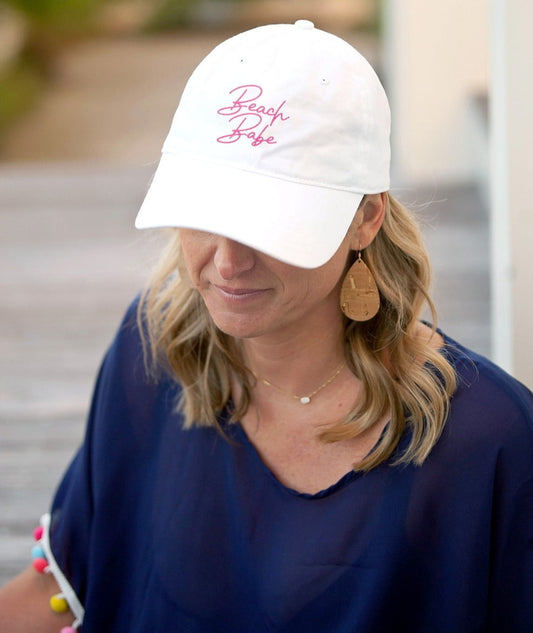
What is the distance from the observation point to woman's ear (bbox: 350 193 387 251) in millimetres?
1247

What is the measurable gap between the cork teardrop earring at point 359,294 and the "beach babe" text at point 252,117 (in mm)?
227

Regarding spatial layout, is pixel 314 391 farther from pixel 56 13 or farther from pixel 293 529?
pixel 56 13

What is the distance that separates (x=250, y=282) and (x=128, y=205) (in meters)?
3.39

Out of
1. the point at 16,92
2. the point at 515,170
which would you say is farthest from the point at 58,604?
the point at 16,92

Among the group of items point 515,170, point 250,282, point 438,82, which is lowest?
point 438,82

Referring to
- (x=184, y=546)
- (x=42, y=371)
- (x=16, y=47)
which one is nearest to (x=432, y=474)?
(x=184, y=546)

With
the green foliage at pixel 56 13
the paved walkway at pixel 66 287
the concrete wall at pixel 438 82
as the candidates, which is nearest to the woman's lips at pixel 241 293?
the paved walkway at pixel 66 287

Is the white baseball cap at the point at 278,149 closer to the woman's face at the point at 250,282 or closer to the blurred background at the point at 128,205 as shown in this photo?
the woman's face at the point at 250,282

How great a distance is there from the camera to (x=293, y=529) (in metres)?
1.34

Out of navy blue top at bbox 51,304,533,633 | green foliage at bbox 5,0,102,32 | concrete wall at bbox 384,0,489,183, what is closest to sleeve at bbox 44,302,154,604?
navy blue top at bbox 51,304,533,633

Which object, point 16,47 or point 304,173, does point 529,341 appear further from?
point 16,47

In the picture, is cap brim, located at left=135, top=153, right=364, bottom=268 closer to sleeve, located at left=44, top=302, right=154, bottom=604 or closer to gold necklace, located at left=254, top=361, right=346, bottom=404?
gold necklace, located at left=254, top=361, right=346, bottom=404

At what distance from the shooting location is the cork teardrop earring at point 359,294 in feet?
4.32

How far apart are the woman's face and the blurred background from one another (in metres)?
0.27
